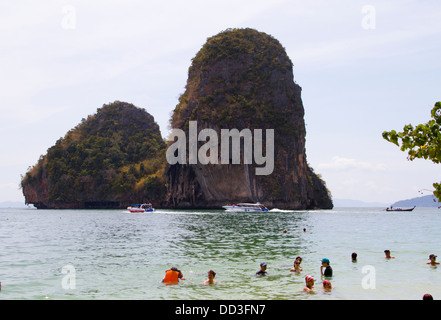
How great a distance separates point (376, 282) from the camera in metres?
17.1

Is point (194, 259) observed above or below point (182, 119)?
below

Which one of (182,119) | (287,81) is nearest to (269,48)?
(287,81)

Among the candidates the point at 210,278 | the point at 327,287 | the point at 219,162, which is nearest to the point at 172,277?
the point at 210,278

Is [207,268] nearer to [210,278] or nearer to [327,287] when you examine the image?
[210,278]

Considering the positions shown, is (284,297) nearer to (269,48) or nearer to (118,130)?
(269,48)

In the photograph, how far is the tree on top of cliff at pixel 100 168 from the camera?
133 metres

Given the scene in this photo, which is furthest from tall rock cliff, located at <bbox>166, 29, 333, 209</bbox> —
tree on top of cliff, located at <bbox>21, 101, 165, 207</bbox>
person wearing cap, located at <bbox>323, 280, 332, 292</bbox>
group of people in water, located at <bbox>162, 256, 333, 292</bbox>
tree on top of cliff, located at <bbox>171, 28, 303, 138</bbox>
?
person wearing cap, located at <bbox>323, 280, 332, 292</bbox>

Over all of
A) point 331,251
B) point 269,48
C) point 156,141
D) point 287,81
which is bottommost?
point 331,251

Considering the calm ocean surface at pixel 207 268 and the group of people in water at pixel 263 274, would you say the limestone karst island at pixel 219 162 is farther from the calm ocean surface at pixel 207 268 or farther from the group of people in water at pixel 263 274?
the group of people in water at pixel 263 274

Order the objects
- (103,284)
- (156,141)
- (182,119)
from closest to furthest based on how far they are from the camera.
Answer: (103,284), (182,119), (156,141)

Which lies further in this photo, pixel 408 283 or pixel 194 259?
pixel 194 259

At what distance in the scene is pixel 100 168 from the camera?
138m
